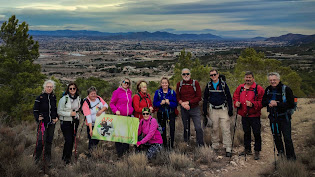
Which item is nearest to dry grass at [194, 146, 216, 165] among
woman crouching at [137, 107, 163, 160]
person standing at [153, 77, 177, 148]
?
person standing at [153, 77, 177, 148]

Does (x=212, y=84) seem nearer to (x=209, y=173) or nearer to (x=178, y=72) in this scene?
(x=209, y=173)

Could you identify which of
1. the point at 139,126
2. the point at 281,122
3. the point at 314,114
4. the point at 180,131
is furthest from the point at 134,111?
the point at 314,114

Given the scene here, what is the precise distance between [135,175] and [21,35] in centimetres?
1686

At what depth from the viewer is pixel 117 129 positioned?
575 cm

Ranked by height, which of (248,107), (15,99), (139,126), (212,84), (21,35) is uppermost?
(21,35)

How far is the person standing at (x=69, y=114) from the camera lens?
5348 millimetres

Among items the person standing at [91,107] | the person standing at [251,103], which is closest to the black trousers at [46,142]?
the person standing at [91,107]

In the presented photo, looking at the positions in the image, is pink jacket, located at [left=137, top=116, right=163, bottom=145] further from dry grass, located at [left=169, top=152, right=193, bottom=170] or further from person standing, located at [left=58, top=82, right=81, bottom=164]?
person standing, located at [left=58, top=82, right=81, bottom=164]

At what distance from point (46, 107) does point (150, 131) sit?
7.53 feet

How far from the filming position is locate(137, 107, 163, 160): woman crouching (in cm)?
564

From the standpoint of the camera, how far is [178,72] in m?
23.6

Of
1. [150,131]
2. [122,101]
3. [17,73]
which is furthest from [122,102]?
[17,73]

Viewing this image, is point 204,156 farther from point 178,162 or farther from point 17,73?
point 17,73

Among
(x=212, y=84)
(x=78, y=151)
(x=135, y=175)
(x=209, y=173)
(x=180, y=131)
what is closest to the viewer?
(x=135, y=175)
